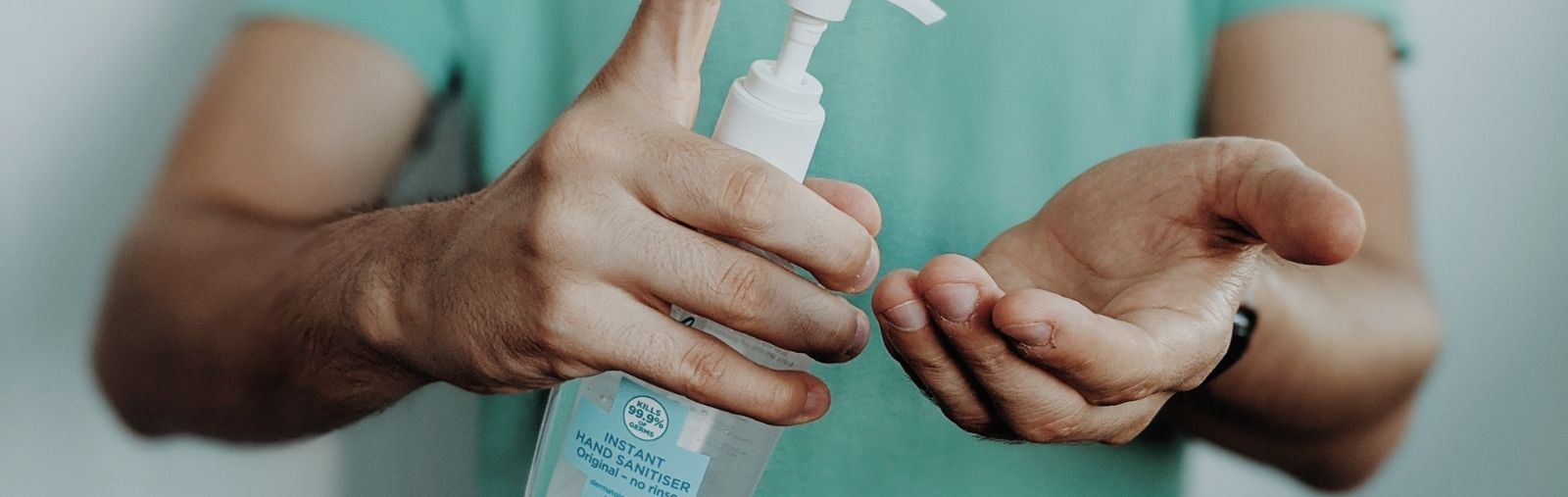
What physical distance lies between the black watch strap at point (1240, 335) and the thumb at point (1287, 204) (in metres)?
0.20

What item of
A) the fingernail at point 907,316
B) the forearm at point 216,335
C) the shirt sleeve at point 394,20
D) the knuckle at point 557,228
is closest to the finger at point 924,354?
the fingernail at point 907,316

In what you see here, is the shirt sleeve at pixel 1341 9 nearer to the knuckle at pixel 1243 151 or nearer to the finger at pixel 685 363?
the knuckle at pixel 1243 151

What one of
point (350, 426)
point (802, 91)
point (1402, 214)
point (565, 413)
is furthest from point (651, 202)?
point (1402, 214)

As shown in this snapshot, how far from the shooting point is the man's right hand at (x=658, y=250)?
35cm

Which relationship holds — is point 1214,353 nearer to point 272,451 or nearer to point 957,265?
point 957,265

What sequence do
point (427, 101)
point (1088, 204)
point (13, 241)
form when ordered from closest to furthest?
1. point (1088, 204)
2. point (13, 241)
3. point (427, 101)

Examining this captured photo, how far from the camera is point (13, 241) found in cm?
61

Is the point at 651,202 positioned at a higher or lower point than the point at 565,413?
higher

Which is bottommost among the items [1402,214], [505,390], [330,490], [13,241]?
[330,490]

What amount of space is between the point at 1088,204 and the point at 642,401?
0.22 meters

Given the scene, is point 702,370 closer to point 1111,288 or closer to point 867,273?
point 867,273

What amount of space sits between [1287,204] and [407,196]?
0.54 metres

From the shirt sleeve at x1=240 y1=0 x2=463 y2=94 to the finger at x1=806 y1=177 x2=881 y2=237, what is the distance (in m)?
0.39

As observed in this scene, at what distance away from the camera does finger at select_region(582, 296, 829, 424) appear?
0.37 meters
